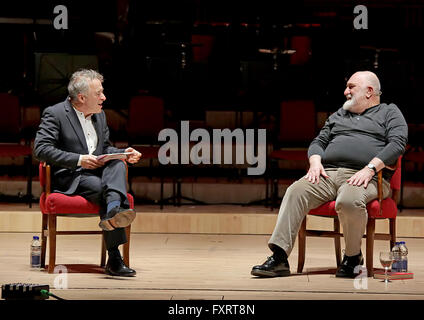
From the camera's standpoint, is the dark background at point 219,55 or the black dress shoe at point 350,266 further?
the dark background at point 219,55

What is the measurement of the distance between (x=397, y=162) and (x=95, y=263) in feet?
5.45

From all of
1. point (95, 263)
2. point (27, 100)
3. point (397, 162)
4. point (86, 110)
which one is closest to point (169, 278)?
point (95, 263)

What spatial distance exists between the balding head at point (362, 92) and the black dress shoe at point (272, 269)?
2.92 feet

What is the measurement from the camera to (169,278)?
3607 mm

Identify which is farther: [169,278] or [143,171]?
[143,171]

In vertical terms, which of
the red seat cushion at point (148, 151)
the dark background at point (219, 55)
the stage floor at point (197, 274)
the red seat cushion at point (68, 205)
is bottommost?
the stage floor at point (197, 274)

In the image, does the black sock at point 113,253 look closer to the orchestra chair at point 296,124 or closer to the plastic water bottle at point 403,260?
the plastic water bottle at point 403,260

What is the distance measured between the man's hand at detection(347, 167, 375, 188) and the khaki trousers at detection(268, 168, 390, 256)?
2cm

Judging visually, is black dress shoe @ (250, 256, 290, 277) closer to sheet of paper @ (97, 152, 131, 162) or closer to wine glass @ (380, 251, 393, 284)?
wine glass @ (380, 251, 393, 284)

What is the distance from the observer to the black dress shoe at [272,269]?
3.63 metres

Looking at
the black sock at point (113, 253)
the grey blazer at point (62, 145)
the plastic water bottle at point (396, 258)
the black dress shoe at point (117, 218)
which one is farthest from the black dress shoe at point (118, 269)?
the plastic water bottle at point (396, 258)

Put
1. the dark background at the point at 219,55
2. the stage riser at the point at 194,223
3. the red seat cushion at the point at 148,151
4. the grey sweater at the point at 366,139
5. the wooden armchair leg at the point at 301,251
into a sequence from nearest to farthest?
1. the grey sweater at the point at 366,139
2. the wooden armchair leg at the point at 301,251
3. the stage riser at the point at 194,223
4. the red seat cushion at the point at 148,151
5. the dark background at the point at 219,55

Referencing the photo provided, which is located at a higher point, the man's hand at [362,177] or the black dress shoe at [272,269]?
the man's hand at [362,177]
